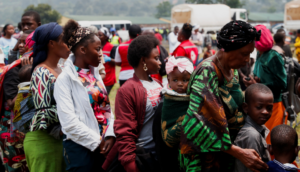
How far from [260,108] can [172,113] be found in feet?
2.59

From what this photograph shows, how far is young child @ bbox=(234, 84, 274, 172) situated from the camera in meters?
2.07

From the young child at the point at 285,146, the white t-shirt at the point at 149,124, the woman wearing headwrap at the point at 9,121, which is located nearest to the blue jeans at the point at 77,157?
the white t-shirt at the point at 149,124

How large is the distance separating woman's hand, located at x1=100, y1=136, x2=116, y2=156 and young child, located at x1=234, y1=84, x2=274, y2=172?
44.5 inches

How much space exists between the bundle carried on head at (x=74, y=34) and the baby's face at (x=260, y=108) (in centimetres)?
161

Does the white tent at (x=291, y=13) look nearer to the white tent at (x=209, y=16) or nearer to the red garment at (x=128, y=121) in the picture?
the white tent at (x=209, y=16)

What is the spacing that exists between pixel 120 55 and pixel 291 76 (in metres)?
3.22

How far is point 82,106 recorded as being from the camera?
2465 millimetres

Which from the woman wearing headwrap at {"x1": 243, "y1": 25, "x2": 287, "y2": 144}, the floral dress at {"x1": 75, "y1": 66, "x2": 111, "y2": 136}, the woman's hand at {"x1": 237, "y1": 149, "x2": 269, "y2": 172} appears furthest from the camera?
the woman wearing headwrap at {"x1": 243, "y1": 25, "x2": 287, "y2": 144}

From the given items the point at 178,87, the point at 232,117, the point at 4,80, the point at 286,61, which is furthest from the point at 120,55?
the point at 232,117

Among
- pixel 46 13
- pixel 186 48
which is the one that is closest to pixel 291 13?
pixel 186 48

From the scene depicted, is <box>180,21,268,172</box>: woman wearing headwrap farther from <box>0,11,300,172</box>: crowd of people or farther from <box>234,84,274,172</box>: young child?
<box>234,84,274,172</box>: young child

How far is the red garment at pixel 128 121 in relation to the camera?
7.40 feet

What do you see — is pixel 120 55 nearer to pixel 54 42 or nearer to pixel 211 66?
pixel 54 42

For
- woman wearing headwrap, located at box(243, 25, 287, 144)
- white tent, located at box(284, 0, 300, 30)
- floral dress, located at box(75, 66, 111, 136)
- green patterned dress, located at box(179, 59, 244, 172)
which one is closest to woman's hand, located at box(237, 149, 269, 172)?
green patterned dress, located at box(179, 59, 244, 172)
